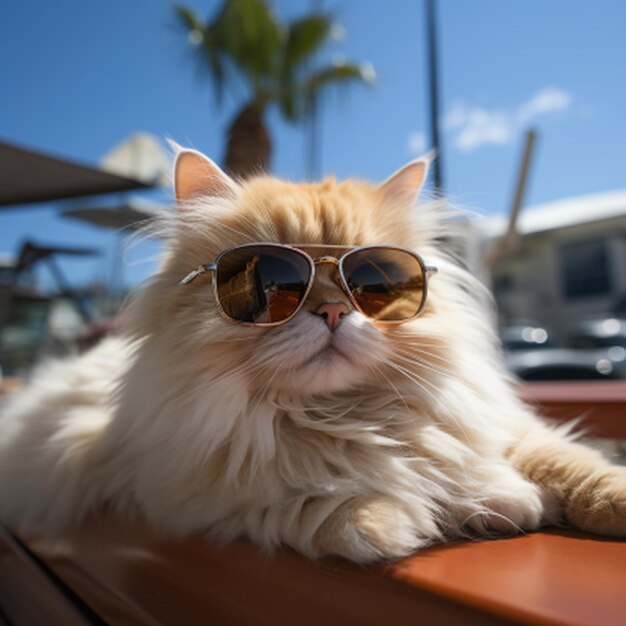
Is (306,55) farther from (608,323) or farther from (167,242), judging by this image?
(608,323)

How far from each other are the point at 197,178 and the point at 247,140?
471 centimetres

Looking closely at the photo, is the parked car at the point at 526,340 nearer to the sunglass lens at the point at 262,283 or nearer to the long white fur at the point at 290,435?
the long white fur at the point at 290,435

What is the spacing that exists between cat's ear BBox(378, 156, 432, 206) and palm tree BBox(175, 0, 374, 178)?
5.00 m

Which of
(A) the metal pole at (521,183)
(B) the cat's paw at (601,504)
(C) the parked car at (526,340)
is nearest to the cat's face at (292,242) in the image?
(B) the cat's paw at (601,504)

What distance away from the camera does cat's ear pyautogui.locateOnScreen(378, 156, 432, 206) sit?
49.4 inches

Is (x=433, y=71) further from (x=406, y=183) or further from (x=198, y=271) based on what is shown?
(x=198, y=271)

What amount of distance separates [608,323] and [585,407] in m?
10.6

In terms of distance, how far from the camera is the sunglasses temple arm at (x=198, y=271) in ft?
3.24

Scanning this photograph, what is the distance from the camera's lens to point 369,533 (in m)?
0.69

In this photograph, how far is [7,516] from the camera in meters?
1.24

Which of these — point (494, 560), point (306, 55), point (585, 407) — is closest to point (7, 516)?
point (494, 560)

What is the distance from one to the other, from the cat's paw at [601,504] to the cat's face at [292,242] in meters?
0.37

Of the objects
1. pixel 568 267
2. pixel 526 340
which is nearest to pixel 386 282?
pixel 526 340

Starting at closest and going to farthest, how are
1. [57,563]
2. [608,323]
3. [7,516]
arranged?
1. [57,563]
2. [7,516]
3. [608,323]
